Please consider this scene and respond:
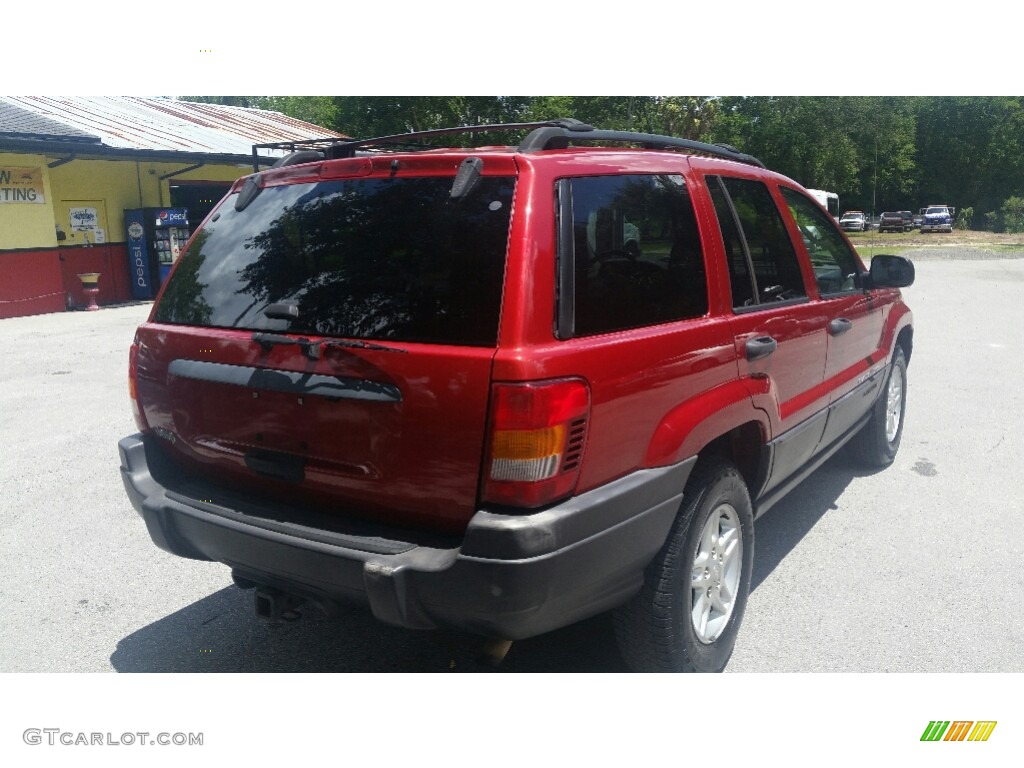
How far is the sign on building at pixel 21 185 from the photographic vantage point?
15.6m

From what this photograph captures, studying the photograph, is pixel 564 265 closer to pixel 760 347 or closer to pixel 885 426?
pixel 760 347

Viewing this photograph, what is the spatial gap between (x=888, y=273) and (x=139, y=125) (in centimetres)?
1926

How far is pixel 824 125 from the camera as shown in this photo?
2330cm

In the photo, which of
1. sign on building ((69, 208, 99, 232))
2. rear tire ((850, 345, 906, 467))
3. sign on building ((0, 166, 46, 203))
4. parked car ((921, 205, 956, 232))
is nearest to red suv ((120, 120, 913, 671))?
rear tire ((850, 345, 906, 467))

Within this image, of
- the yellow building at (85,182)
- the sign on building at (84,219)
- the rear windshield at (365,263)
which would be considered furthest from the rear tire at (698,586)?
the sign on building at (84,219)

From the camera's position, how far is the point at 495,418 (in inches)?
89.2

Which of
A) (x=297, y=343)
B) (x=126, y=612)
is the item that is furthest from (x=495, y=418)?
(x=126, y=612)

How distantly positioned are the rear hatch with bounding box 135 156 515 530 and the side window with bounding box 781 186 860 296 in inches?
84.1

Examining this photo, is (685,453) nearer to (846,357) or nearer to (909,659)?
(909,659)

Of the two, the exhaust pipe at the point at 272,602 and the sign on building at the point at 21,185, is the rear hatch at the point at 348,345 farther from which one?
the sign on building at the point at 21,185

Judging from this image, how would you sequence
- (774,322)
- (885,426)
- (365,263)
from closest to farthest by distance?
(365,263)
(774,322)
(885,426)

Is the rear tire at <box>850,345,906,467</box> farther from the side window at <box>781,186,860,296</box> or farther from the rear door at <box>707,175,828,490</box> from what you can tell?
the rear door at <box>707,175,828,490</box>

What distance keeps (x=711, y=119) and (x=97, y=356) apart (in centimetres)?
2270

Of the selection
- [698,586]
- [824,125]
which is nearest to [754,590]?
[698,586]
